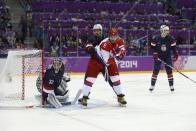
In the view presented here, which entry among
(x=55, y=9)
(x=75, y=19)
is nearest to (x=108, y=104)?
(x=75, y=19)

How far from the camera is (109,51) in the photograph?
7.80 meters

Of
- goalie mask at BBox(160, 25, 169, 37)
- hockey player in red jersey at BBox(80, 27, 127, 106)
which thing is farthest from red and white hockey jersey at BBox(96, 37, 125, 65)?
goalie mask at BBox(160, 25, 169, 37)

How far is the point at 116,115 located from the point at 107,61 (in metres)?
1.12

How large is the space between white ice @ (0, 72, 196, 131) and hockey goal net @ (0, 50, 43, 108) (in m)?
0.74

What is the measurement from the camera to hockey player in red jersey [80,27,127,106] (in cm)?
772

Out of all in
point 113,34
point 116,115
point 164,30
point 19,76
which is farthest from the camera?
point 164,30

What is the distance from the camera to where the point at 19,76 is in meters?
8.42

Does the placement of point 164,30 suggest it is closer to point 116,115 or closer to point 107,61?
point 107,61

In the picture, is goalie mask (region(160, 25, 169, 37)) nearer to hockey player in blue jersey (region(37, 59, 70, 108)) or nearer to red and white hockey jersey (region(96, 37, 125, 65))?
red and white hockey jersey (region(96, 37, 125, 65))

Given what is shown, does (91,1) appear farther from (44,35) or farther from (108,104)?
(108,104)

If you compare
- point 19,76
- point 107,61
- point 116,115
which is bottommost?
point 116,115

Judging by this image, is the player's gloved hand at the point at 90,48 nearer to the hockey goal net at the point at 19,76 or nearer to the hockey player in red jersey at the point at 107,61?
the hockey player in red jersey at the point at 107,61

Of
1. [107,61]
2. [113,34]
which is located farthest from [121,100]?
[113,34]

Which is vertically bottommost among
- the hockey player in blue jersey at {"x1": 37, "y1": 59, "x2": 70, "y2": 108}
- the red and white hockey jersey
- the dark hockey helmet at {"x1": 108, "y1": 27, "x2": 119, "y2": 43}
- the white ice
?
the white ice
